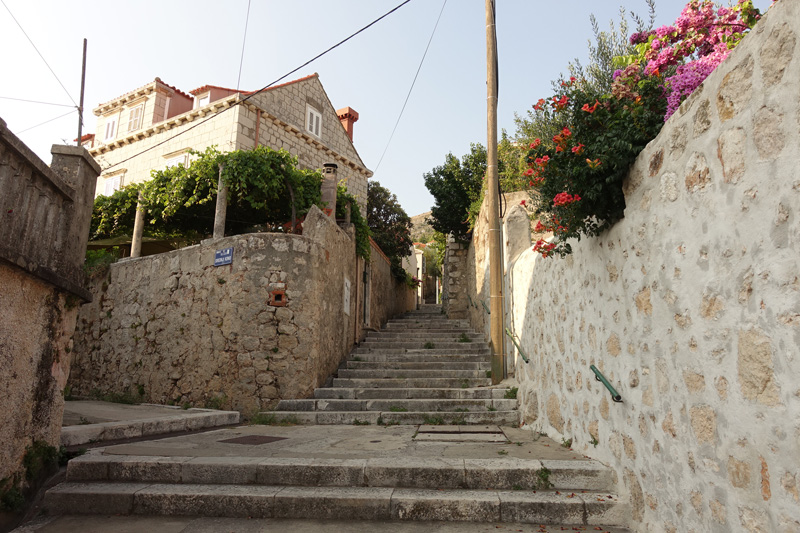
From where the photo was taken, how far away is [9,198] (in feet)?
10.3

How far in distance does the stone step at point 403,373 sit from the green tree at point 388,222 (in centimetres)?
1098

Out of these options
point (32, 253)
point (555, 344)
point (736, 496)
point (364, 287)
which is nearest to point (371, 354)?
point (364, 287)

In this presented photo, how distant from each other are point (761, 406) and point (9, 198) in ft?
13.9

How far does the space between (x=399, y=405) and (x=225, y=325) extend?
2.87 meters

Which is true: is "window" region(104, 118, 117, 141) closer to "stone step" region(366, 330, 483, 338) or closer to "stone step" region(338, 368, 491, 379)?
"stone step" region(366, 330, 483, 338)

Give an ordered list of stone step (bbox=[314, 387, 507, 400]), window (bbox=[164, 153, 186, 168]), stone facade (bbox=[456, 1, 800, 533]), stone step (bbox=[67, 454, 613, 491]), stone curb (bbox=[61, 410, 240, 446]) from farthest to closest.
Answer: window (bbox=[164, 153, 186, 168]) < stone step (bbox=[314, 387, 507, 400]) < stone curb (bbox=[61, 410, 240, 446]) < stone step (bbox=[67, 454, 613, 491]) < stone facade (bbox=[456, 1, 800, 533])

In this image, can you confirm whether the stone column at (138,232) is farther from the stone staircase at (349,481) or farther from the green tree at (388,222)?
the green tree at (388,222)

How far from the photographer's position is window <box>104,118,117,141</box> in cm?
1790

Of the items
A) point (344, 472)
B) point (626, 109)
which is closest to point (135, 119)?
point (344, 472)

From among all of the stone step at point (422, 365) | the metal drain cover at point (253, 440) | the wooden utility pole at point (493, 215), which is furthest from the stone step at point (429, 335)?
the metal drain cover at point (253, 440)

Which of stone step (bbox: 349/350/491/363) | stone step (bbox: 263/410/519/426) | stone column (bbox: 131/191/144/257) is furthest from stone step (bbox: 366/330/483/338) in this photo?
stone column (bbox: 131/191/144/257)

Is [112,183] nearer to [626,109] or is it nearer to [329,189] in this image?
[329,189]

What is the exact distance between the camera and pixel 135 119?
1736 cm

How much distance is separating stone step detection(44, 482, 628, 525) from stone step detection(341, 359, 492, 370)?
16.8 feet
